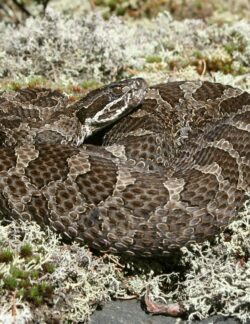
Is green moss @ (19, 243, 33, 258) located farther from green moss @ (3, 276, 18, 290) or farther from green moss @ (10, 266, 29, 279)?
green moss @ (3, 276, 18, 290)

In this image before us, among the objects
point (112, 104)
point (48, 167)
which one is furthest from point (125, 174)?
point (112, 104)

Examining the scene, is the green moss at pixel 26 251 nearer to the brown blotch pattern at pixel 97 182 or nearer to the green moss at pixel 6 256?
the green moss at pixel 6 256

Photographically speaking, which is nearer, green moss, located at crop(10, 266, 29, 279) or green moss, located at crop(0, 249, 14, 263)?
green moss, located at crop(10, 266, 29, 279)

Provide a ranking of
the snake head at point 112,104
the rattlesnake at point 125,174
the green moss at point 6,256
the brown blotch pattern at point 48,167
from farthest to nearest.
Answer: the snake head at point 112,104
the brown blotch pattern at point 48,167
the rattlesnake at point 125,174
the green moss at point 6,256

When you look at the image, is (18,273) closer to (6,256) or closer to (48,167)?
(6,256)

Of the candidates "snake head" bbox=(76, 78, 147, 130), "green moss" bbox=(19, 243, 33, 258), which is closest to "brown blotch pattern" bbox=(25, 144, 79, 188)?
"green moss" bbox=(19, 243, 33, 258)

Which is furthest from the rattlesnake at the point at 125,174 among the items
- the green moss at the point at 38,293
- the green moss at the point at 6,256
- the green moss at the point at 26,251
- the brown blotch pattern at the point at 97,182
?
the green moss at the point at 38,293
